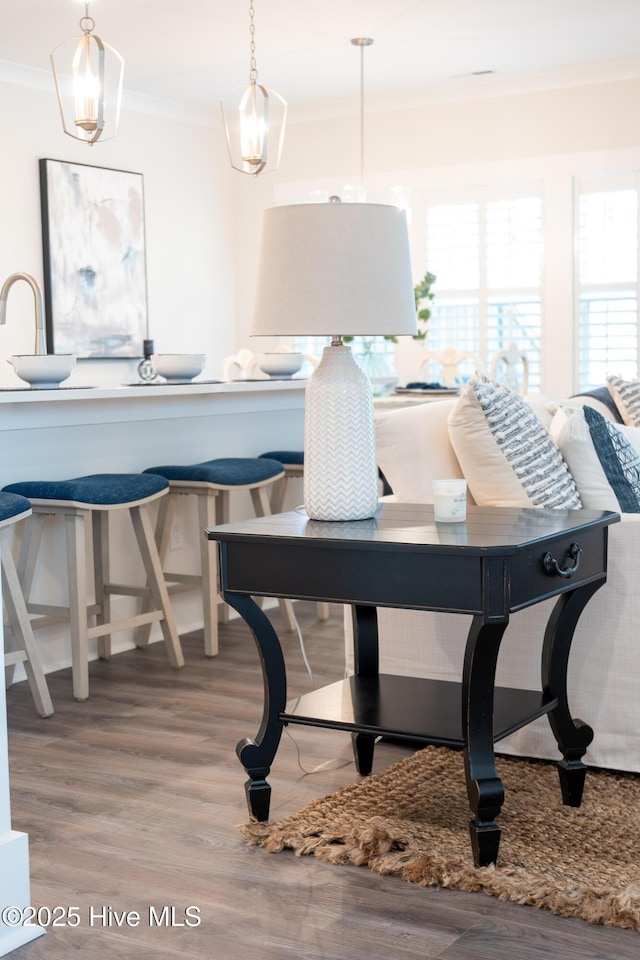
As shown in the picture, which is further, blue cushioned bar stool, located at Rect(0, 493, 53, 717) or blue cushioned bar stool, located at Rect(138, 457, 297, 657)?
blue cushioned bar stool, located at Rect(138, 457, 297, 657)

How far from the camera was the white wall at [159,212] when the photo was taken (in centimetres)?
619

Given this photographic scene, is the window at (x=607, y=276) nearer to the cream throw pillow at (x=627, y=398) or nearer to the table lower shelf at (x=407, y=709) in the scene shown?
the cream throw pillow at (x=627, y=398)

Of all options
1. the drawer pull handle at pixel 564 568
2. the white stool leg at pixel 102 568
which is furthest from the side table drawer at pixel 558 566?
the white stool leg at pixel 102 568

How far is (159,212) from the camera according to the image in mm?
7227

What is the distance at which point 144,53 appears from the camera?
6.02 m

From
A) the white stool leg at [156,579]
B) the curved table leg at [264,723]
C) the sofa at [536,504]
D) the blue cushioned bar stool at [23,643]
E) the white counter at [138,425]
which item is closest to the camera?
the curved table leg at [264,723]

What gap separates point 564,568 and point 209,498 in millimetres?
2093

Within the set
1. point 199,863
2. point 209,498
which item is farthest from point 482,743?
point 209,498

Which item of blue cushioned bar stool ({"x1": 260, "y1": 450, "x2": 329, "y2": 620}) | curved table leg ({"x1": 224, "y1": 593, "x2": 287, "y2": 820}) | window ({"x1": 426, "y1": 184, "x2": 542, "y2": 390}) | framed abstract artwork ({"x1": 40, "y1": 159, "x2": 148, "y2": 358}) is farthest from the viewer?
window ({"x1": 426, "y1": 184, "x2": 542, "y2": 390})

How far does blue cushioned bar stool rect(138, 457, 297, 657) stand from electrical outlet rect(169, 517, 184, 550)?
9 centimetres

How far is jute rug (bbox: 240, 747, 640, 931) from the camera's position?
2.12 metres

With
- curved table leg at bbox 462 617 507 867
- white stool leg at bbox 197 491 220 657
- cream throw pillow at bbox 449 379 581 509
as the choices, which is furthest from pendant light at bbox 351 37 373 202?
curved table leg at bbox 462 617 507 867

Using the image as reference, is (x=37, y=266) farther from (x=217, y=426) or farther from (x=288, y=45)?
(x=217, y=426)

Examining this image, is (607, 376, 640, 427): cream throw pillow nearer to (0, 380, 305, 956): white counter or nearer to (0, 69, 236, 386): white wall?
(0, 380, 305, 956): white counter
